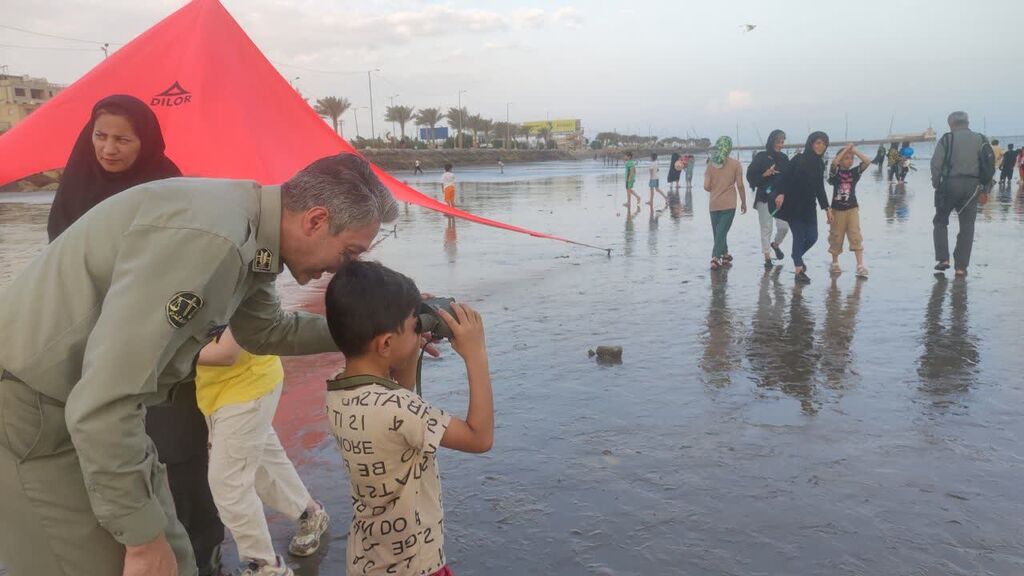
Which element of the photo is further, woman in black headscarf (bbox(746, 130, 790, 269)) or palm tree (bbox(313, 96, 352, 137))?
palm tree (bbox(313, 96, 352, 137))

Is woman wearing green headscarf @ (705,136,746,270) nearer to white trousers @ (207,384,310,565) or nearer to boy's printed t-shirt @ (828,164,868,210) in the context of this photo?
boy's printed t-shirt @ (828,164,868,210)

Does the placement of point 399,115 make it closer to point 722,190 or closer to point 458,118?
point 458,118

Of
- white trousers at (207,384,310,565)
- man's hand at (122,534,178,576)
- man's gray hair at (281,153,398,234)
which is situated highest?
man's gray hair at (281,153,398,234)

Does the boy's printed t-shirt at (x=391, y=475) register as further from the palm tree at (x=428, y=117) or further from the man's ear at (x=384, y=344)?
the palm tree at (x=428, y=117)

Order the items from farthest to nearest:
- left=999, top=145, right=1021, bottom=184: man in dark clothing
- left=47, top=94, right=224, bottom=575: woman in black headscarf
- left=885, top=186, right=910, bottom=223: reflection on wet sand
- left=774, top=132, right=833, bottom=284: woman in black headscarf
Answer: left=999, top=145, right=1021, bottom=184: man in dark clothing, left=885, top=186, right=910, bottom=223: reflection on wet sand, left=774, top=132, right=833, bottom=284: woman in black headscarf, left=47, top=94, right=224, bottom=575: woman in black headscarf

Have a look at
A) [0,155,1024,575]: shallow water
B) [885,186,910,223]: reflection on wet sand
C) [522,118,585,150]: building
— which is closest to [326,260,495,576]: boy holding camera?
[0,155,1024,575]: shallow water

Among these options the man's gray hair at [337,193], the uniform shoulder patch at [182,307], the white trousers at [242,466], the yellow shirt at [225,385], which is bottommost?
the white trousers at [242,466]

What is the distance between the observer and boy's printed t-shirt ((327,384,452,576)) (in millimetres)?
1911

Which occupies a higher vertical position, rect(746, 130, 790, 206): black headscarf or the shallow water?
rect(746, 130, 790, 206): black headscarf

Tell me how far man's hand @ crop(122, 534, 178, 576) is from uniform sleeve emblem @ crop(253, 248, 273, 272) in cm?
66

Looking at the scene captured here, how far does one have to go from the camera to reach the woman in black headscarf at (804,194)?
30.0ft

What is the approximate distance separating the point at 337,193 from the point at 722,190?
8948 millimetres

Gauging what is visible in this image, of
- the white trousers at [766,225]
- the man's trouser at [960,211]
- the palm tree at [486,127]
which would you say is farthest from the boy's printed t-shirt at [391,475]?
the palm tree at [486,127]

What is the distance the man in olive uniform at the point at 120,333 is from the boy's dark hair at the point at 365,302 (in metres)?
0.17
